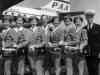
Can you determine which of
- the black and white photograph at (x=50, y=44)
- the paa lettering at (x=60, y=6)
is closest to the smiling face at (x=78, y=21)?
the black and white photograph at (x=50, y=44)

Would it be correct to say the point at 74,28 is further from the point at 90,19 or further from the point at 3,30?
the point at 3,30

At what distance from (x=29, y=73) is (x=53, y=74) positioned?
500 millimetres

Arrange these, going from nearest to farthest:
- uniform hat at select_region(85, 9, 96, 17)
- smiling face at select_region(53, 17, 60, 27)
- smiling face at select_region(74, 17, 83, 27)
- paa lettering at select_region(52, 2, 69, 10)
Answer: uniform hat at select_region(85, 9, 96, 17) → smiling face at select_region(74, 17, 83, 27) → smiling face at select_region(53, 17, 60, 27) → paa lettering at select_region(52, 2, 69, 10)

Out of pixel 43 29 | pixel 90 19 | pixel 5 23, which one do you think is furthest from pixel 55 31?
pixel 5 23

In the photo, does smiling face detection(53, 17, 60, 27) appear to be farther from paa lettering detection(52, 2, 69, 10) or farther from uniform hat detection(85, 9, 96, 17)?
paa lettering detection(52, 2, 69, 10)

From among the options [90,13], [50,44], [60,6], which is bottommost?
[50,44]

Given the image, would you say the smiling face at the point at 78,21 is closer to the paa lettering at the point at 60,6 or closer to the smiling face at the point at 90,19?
the smiling face at the point at 90,19

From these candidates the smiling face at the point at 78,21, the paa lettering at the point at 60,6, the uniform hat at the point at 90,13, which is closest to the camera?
the uniform hat at the point at 90,13

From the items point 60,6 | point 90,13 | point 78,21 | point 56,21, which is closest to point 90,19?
point 90,13

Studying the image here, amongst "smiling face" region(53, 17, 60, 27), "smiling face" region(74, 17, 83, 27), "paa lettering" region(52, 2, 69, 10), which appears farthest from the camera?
"paa lettering" region(52, 2, 69, 10)

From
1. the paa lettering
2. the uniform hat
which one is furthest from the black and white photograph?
the paa lettering

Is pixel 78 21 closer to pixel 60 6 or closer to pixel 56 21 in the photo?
pixel 56 21

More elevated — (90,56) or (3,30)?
(3,30)

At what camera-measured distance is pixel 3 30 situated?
5.27m
